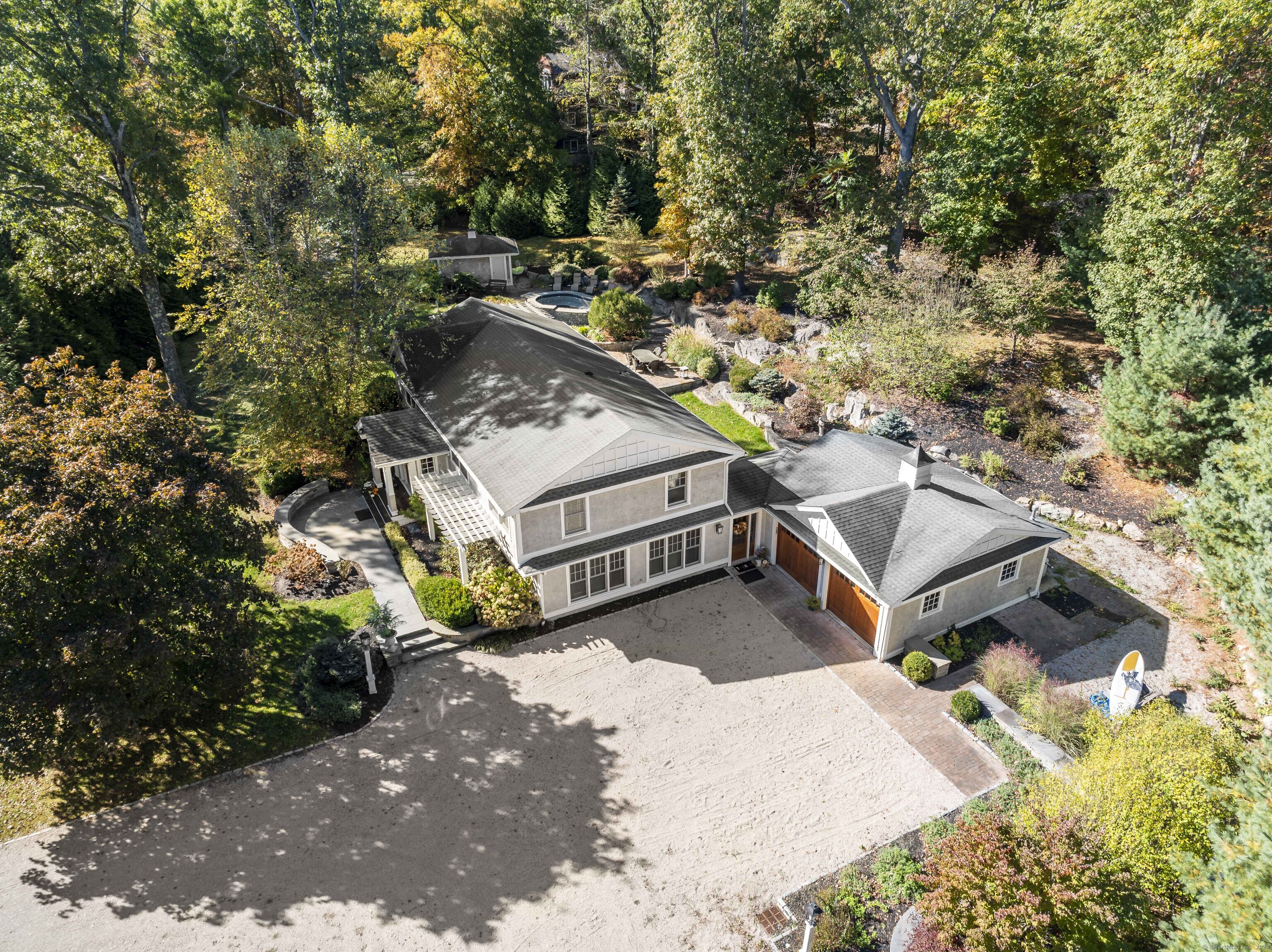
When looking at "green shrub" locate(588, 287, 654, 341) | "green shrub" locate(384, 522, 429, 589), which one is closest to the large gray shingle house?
"green shrub" locate(384, 522, 429, 589)

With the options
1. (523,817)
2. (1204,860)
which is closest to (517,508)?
(523,817)

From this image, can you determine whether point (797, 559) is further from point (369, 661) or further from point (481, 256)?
point (481, 256)

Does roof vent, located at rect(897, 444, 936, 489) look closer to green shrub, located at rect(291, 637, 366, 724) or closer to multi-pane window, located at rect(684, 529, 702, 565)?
multi-pane window, located at rect(684, 529, 702, 565)

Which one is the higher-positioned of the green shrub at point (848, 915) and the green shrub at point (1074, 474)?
the green shrub at point (1074, 474)

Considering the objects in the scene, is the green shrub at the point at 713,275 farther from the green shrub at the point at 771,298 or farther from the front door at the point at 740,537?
the front door at the point at 740,537

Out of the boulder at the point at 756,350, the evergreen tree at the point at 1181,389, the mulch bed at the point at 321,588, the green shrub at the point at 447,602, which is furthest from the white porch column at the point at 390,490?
the evergreen tree at the point at 1181,389

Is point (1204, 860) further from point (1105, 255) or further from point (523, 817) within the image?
point (1105, 255)
